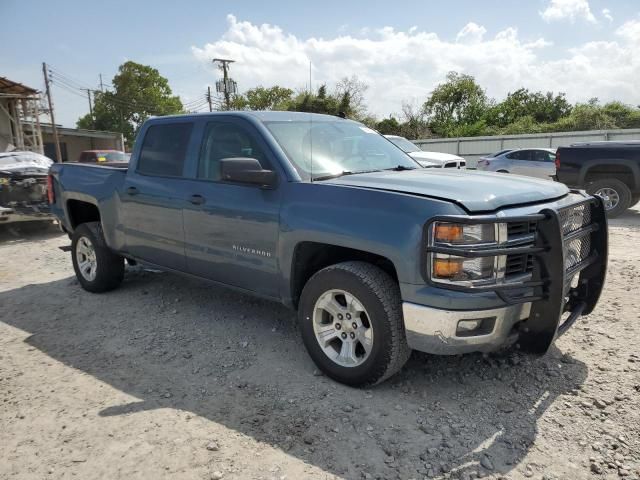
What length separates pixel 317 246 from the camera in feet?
11.3

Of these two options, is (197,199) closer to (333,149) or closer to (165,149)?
(165,149)

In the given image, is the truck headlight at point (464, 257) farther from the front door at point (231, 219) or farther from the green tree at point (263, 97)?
the green tree at point (263, 97)

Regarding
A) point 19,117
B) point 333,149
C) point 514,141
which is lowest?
point 514,141

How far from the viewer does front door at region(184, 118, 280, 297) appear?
365cm

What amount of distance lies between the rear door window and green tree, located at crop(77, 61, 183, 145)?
176 feet

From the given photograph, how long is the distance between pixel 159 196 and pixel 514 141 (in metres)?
24.4

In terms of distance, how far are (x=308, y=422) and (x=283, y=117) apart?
7.84ft

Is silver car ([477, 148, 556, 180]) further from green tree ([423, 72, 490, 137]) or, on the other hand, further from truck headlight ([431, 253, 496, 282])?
green tree ([423, 72, 490, 137])

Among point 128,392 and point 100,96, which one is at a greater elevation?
point 100,96

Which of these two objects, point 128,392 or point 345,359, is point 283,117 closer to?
point 345,359

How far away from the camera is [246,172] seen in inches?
134

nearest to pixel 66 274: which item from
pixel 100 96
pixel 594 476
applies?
pixel 594 476

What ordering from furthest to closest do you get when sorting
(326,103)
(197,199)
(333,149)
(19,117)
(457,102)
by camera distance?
(457,102)
(326,103)
(19,117)
(197,199)
(333,149)

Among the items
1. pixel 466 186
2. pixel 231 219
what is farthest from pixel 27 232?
pixel 466 186
